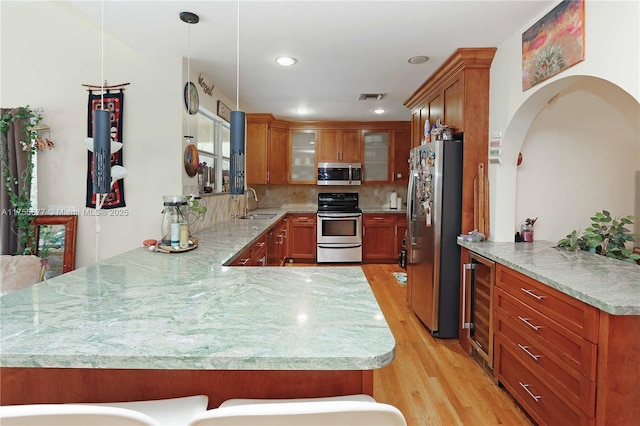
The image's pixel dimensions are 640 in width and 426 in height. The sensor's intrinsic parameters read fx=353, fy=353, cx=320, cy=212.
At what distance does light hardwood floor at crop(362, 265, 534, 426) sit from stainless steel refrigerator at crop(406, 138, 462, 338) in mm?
230

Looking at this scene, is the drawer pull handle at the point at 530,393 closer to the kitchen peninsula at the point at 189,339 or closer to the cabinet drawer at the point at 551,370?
the cabinet drawer at the point at 551,370

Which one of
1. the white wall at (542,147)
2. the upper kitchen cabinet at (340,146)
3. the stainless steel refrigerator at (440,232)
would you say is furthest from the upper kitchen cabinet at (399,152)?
the white wall at (542,147)

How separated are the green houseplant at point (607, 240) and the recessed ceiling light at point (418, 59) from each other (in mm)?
1666

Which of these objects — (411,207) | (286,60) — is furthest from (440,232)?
(286,60)

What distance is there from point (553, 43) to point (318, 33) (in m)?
1.41

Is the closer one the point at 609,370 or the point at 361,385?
the point at 361,385

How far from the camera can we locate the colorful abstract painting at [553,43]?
1821mm

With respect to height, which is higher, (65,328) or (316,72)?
(316,72)

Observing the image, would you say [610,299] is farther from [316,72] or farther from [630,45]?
[316,72]

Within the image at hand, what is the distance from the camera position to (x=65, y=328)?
3.31 ft

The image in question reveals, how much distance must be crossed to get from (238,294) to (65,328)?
0.54 meters

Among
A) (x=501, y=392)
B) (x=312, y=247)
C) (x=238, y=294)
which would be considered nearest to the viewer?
(x=238, y=294)

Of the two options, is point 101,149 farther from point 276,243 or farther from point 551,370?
point 276,243

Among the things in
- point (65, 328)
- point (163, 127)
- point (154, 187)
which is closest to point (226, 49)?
point (163, 127)
